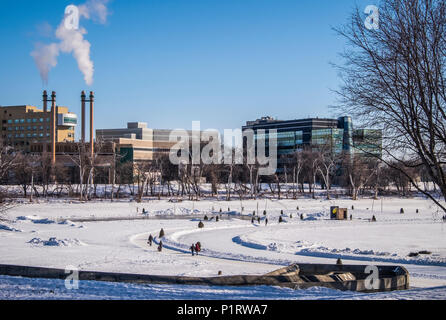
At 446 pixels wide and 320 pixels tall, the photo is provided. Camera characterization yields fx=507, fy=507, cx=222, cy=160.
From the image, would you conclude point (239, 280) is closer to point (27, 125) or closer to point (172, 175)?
point (172, 175)

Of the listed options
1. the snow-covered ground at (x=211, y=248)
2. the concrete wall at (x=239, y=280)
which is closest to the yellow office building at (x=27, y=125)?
the snow-covered ground at (x=211, y=248)

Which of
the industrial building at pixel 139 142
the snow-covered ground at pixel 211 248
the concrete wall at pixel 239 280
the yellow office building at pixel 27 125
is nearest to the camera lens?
the snow-covered ground at pixel 211 248

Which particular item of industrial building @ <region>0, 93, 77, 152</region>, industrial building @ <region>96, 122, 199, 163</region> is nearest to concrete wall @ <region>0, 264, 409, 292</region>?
industrial building @ <region>96, 122, 199, 163</region>

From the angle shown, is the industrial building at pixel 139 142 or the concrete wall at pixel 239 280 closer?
the concrete wall at pixel 239 280

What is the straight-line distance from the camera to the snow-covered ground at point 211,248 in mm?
17672

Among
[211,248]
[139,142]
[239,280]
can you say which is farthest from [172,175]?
[239,280]

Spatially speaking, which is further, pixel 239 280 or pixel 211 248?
pixel 211 248

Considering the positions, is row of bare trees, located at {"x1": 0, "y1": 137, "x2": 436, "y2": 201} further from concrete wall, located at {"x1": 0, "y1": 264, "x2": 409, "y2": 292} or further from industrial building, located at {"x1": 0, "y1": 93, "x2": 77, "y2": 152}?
concrete wall, located at {"x1": 0, "y1": 264, "x2": 409, "y2": 292}

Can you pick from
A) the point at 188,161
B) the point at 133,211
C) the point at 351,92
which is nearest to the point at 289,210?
the point at 133,211

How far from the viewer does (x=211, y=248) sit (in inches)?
1382

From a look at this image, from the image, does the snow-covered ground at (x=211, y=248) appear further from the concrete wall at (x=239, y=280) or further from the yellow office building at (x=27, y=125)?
the yellow office building at (x=27, y=125)

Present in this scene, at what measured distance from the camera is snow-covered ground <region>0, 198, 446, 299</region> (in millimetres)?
17672

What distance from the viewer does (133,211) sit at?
216ft
